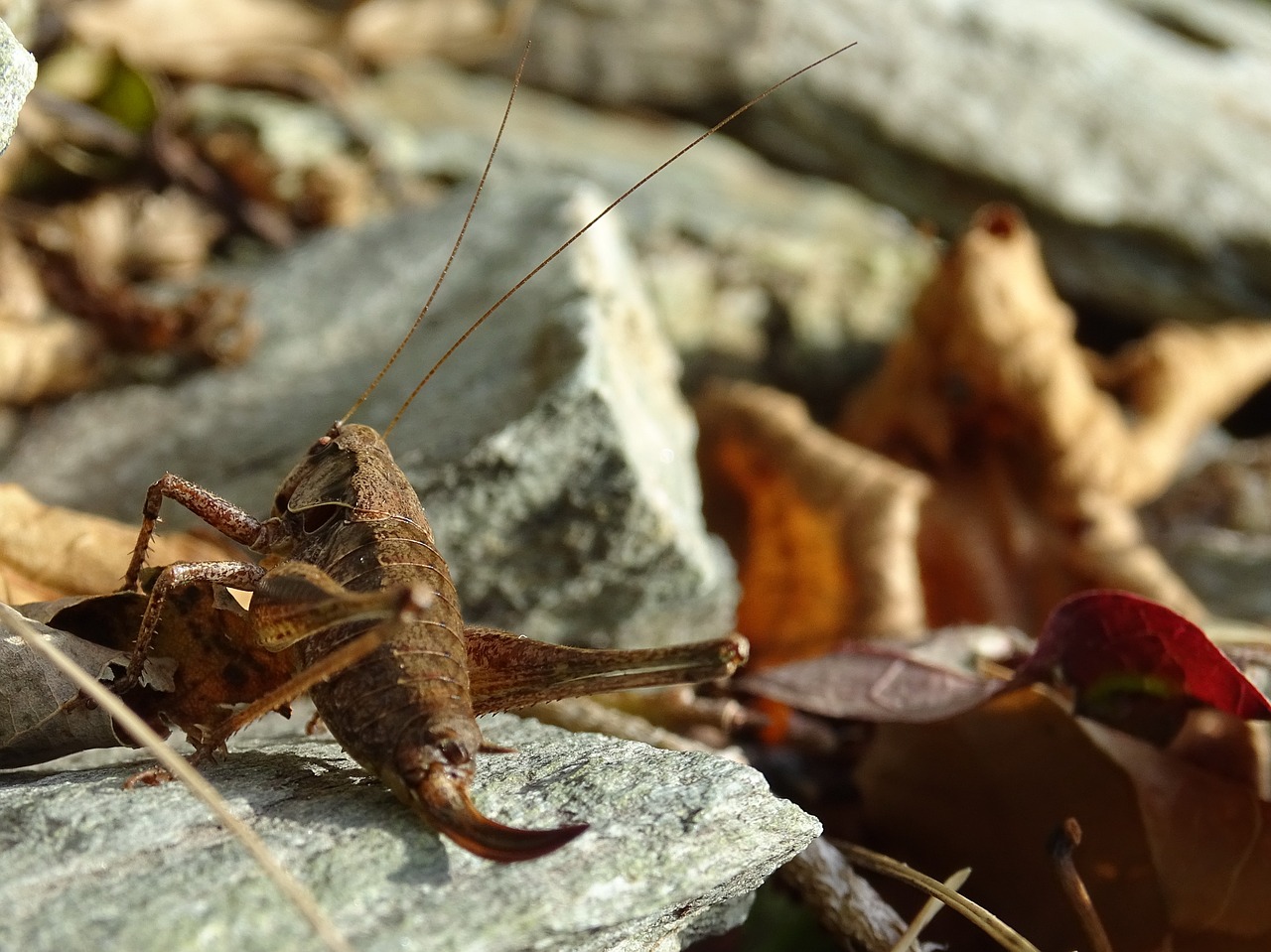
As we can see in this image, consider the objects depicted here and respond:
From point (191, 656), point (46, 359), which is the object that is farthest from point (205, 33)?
point (191, 656)

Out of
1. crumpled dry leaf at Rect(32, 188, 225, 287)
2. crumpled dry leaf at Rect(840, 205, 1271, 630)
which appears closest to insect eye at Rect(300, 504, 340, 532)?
crumpled dry leaf at Rect(32, 188, 225, 287)

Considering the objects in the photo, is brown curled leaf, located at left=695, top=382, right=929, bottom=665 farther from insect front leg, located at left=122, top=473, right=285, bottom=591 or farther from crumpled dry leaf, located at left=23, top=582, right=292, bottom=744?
crumpled dry leaf, located at left=23, top=582, right=292, bottom=744

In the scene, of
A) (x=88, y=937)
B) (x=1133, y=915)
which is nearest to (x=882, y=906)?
(x=1133, y=915)

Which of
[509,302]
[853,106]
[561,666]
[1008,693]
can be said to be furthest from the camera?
[853,106]

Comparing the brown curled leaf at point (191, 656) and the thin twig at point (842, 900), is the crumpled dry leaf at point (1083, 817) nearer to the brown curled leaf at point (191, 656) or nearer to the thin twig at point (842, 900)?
the thin twig at point (842, 900)

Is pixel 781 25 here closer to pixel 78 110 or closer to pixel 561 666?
pixel 78 110

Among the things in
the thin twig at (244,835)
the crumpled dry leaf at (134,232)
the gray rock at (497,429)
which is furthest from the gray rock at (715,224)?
the thin twig at (244,835)
